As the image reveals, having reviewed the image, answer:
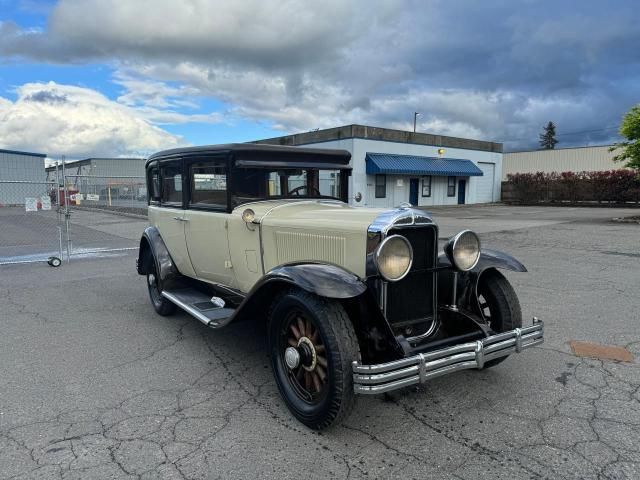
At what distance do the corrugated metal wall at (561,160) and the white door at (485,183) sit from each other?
7.28 m

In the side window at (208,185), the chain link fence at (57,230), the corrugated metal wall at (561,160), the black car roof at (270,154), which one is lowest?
the chain link fence at (57,230)

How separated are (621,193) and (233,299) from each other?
30366 mm

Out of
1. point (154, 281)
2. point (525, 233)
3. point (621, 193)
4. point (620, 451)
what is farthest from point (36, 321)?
point (621, 193)

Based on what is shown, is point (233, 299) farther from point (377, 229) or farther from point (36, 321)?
point (36, 321)

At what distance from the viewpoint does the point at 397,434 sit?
9.07 feet

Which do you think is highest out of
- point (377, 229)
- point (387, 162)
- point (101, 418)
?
point (387, 162)

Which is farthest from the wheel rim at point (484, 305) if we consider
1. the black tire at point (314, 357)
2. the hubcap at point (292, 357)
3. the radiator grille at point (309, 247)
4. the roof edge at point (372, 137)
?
the roof edge at point (372, 137)

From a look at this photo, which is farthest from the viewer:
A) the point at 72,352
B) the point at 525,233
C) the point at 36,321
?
the point at 525,233

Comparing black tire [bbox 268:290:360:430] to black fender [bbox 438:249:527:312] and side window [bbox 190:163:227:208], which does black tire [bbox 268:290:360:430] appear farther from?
side window [bbox 190:163:227:208]

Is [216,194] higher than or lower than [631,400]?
higher

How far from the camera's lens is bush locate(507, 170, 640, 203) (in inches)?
1071

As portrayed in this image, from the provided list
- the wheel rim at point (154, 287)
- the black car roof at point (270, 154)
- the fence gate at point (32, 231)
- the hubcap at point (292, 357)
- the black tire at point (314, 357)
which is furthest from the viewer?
the fence gate at point (32, 231)

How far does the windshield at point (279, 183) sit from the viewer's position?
4.09 metres

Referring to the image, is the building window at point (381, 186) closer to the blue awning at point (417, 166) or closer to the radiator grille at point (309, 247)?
the blue awning at point (417, 166)
